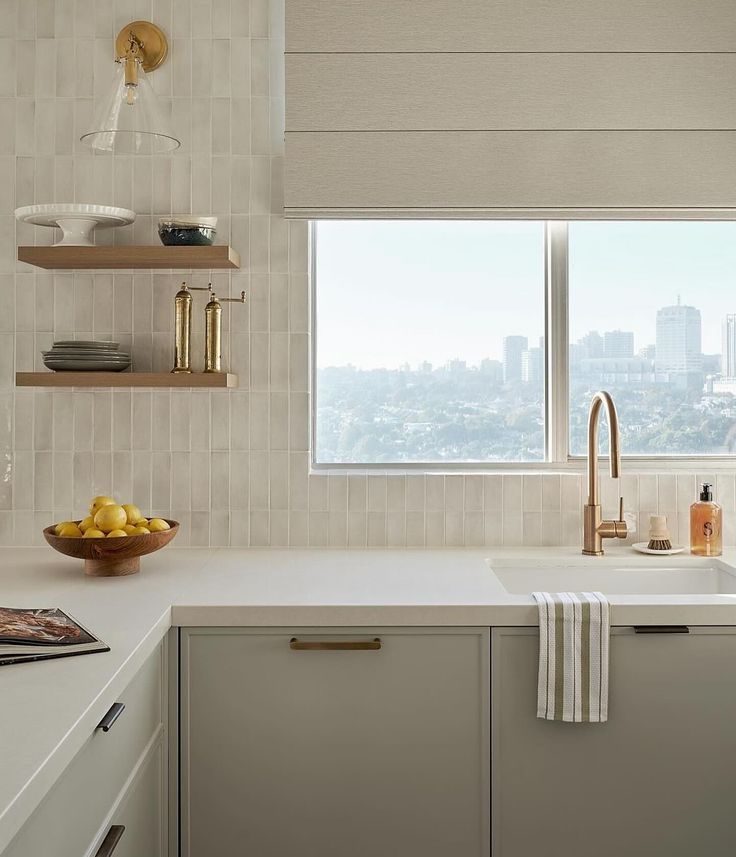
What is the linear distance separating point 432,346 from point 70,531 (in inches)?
46.0

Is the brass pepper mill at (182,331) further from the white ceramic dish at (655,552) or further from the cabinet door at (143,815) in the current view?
the white ceramic dish at (655,552)

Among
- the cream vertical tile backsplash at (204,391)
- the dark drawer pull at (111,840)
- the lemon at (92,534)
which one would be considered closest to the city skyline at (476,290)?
the cream vertical tile backsplash at (204,391)

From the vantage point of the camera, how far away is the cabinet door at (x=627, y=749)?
1.88 meters

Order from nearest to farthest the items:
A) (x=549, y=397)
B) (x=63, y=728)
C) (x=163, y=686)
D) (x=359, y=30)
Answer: (x=63, y=728), (x=163, y=686), (x=359, y=30), (x=549, y=397)

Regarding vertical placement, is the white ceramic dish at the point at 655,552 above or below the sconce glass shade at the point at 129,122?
below

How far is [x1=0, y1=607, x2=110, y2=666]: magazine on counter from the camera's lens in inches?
57.2

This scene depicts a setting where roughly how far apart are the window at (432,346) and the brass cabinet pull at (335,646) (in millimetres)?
818

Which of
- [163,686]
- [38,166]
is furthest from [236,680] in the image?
[38,166]

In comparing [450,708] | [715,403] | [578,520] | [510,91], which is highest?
[510,91]

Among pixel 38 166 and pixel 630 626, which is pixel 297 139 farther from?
pixel 630 626

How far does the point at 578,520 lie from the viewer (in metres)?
2.54

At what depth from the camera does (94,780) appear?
4.42 feet

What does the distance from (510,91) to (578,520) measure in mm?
1248

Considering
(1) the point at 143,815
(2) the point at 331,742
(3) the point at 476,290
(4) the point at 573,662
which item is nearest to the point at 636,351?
(3) the point at 476,290
